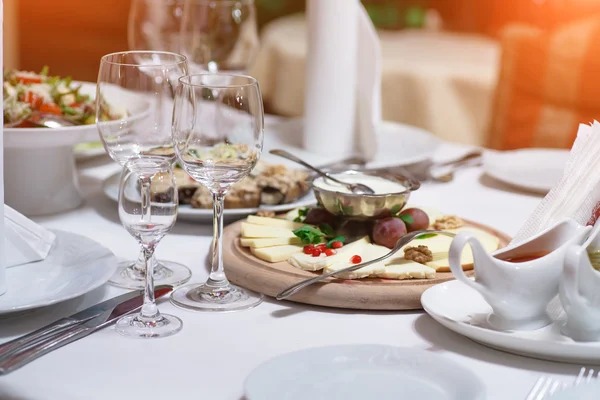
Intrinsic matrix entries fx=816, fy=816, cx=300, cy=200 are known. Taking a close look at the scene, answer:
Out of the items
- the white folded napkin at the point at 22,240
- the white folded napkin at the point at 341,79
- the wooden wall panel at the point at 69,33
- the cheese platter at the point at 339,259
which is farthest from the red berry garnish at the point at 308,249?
the wooden wall panel at the point at 69,33

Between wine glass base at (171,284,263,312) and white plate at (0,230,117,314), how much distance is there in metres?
0.09

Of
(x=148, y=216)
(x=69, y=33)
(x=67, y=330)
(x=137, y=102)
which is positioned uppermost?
(x=137, y=102)

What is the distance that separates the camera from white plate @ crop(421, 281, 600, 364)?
83 cm

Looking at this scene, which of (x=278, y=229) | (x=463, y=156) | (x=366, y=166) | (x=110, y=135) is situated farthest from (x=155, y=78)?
(x=463, y=156)

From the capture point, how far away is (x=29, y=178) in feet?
4.37

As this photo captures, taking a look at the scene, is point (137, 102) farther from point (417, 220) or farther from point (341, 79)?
point (341, 79)

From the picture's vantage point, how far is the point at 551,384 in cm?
81

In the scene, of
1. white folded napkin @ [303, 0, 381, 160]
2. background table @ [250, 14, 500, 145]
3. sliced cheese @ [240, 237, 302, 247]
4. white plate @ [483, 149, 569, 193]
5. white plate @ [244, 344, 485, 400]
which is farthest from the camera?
background table @ [250, 14, 500, 145]

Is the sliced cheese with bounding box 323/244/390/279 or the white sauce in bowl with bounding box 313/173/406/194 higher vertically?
the white sauce in bowl with bounding box 313/173/406/194

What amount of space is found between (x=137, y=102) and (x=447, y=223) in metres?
0.50

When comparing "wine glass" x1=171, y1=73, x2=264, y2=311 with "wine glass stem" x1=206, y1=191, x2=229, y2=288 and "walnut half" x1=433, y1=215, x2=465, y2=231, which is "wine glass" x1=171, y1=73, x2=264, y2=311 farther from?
"walnut half" x1=433, y1=215, x2=465, y2=231

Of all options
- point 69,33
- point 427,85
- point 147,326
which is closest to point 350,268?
point 147,326

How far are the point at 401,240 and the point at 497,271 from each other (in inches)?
8.8

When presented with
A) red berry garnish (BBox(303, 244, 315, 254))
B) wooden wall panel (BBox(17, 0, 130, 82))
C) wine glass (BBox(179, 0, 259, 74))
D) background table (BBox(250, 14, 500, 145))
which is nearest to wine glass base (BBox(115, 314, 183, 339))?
red berry garnish (BBox(303, 244, 315, 254))
